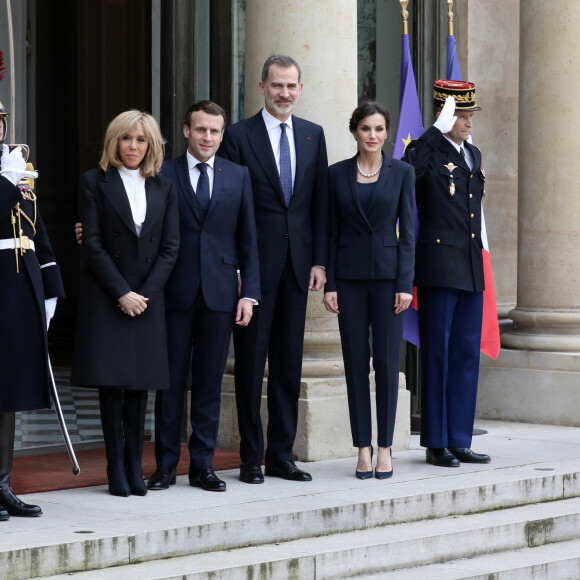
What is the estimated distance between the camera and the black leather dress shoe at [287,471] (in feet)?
21.6

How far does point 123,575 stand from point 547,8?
18.0ft

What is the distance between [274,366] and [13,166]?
69.5 inches

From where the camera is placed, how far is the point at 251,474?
6.51 metres

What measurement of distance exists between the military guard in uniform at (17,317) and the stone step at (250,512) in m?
0.34

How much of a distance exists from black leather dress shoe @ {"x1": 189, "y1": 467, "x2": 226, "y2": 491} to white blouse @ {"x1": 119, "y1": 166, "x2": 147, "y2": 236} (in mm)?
1149

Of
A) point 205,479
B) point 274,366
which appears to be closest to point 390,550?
point 205,479

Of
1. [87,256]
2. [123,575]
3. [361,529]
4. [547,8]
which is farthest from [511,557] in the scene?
Answer: [547,8]

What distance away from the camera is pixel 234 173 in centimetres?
638

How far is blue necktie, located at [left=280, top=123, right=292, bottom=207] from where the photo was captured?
661cm

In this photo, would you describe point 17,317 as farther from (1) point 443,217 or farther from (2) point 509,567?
→ (1) point 443,217

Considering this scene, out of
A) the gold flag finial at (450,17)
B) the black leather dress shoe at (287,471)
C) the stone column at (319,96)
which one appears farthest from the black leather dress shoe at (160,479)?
the gold flag finial at (450,17)

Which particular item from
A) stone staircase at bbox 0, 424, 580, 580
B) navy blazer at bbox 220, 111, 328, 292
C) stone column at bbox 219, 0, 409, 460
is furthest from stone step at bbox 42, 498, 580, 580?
navy blazer at bbox 220, 111, 328, 292

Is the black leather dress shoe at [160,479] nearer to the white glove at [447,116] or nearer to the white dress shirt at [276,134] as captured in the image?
the white dress shirt at [276,134]

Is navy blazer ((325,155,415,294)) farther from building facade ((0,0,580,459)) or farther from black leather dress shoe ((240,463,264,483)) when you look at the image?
black leather dress shoe ((240,463,264,483))
